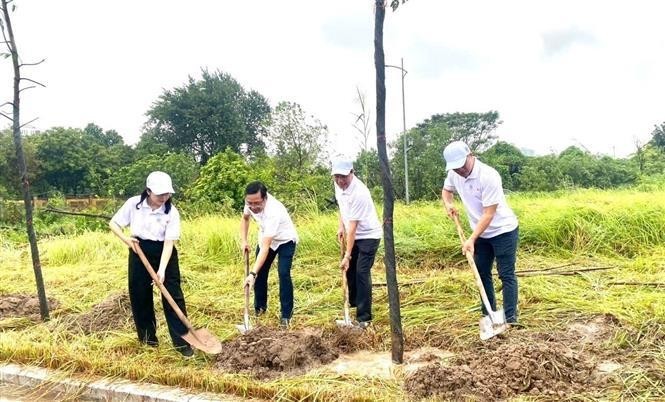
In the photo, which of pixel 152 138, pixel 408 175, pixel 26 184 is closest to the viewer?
pixel 26 184

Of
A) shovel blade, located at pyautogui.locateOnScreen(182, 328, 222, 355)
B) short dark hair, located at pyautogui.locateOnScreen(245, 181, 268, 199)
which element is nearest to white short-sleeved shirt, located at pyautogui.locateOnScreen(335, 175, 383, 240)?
short dark hair, located at pyautogui.locateOnScreen(245, 181, 268, 199)

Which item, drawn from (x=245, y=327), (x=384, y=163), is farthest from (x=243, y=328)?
(x=384, y=163)

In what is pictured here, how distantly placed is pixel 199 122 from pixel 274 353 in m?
34.0

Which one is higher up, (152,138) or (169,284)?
(152,138)

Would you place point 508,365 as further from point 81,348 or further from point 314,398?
point 81,348

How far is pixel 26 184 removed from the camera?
189 inches

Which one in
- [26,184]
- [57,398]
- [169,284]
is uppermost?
[26,184]

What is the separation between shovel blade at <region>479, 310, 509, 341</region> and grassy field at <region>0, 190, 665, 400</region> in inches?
6.5

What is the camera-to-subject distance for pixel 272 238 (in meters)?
4.56

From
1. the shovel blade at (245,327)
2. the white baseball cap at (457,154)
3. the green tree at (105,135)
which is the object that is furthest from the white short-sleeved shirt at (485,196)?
the green tree at (105,135)

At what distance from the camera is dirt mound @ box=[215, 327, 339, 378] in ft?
11.9

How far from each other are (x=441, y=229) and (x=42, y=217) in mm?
11651

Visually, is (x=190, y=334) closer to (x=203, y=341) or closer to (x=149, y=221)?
(x=203, y=341)

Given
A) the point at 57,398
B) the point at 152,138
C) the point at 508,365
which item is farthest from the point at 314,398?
the point at 152,138
